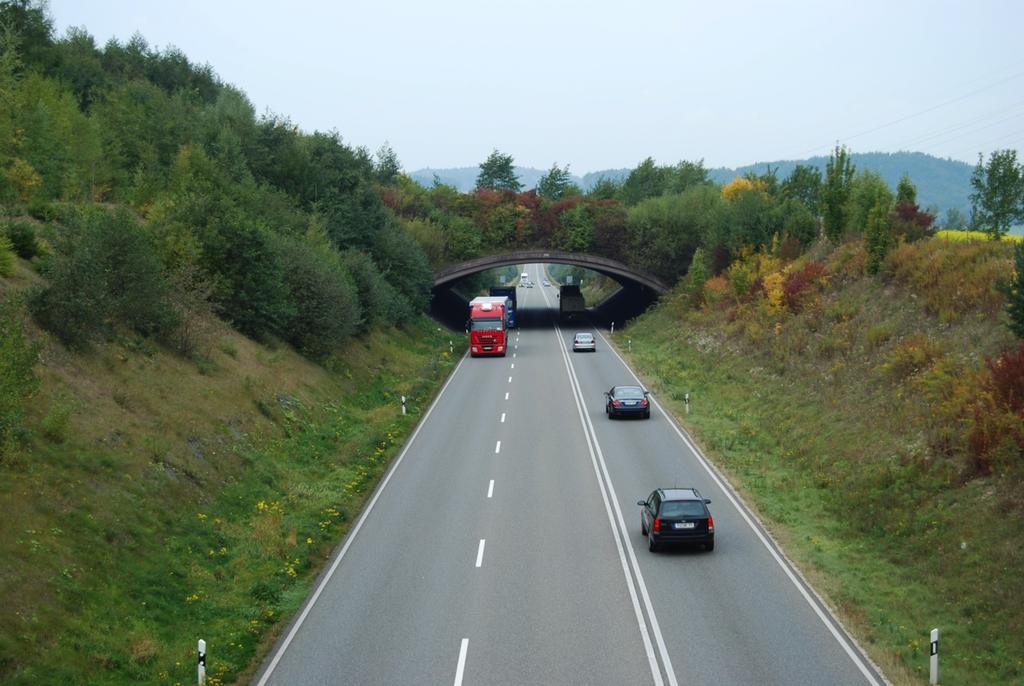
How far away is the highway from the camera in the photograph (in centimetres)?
1555

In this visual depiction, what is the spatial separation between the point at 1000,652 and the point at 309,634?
41.9 feet

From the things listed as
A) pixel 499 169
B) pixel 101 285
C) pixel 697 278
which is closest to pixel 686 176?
pixel 499 169

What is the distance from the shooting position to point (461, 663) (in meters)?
Answer: 15.7

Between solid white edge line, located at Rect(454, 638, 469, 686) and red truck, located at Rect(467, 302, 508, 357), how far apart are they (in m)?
44.3

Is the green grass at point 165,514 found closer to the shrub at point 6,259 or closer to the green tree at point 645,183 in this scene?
the shrub at point 6,259

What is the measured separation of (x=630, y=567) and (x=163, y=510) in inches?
441

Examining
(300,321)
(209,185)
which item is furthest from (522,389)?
(209,185)

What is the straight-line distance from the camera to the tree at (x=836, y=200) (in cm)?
5434

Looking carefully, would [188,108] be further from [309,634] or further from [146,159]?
[309,634]

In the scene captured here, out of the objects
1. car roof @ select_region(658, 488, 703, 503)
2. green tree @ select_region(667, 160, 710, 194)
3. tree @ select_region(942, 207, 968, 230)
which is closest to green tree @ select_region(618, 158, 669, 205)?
green tree @ select_region(667, 160, 710, 194)

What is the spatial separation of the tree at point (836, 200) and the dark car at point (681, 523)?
122ft

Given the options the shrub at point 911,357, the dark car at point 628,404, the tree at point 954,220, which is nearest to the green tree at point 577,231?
the tree at point 954,220

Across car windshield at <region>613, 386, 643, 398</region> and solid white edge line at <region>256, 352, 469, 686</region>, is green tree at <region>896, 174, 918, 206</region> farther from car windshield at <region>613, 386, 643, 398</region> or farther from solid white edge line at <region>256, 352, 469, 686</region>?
solid white edge line at <region>256, 352, 469, 686</region>

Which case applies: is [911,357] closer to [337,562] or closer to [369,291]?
[337,562]
